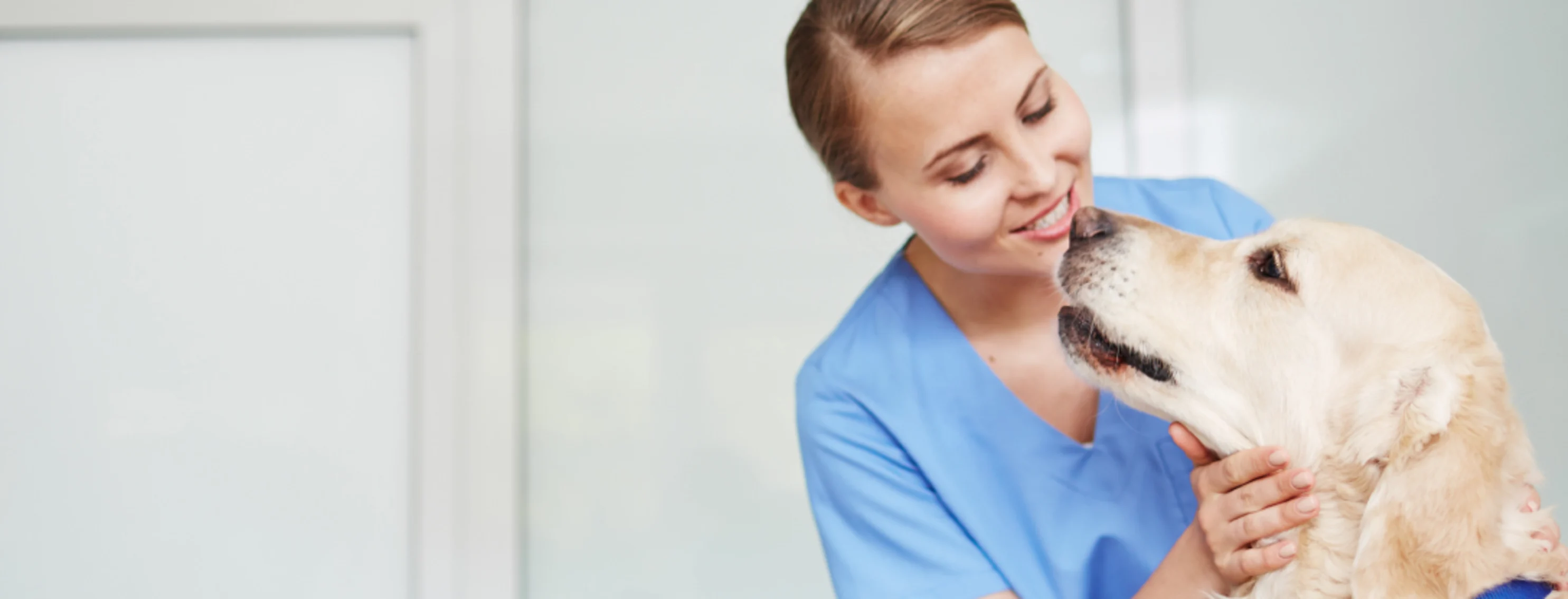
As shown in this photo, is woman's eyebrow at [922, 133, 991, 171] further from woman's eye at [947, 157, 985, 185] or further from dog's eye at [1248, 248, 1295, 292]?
dog's eye at [1248, 248, 1295, 292]

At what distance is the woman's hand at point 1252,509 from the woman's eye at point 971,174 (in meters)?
0.42

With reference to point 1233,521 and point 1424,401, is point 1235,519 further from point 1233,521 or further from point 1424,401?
point 1424,401

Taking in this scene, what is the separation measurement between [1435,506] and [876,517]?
636 mm

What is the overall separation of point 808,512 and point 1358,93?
166 centimetres

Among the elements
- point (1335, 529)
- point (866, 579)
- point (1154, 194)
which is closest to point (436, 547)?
point (866, 579)

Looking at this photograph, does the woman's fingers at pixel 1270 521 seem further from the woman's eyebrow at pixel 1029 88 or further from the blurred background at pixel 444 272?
the blurred background at pixel 444 272

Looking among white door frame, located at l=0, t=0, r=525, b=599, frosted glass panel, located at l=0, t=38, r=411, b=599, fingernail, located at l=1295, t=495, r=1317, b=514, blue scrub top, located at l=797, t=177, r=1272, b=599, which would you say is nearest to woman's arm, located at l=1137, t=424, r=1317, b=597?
fingernail, located at l=1295, t=495, r=1317, b=514

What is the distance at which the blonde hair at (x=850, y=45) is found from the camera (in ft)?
3.81

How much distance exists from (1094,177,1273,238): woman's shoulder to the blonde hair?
1.10 ft

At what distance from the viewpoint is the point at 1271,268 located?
112 centimetres

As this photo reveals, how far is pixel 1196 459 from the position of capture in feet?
3.66

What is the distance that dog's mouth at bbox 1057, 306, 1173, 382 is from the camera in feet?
3.58

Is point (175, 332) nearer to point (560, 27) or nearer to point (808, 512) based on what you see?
point (560, 27)

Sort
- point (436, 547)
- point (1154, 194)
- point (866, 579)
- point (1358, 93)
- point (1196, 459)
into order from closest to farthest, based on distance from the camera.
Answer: point (1196, 459) → point (866, 579) → point (1154, 194) → point (1358, 93) → point (436, 547)
